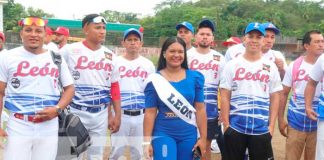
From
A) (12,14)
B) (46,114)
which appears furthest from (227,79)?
(12,14)

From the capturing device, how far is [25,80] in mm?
4223

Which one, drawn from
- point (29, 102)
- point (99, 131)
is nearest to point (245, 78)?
point (99, 131)

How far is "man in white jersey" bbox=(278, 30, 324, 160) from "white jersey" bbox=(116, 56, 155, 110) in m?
1.94

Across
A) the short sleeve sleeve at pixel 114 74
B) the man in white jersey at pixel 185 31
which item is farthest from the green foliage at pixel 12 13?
the short sleeve sleeve at pixel 114 74

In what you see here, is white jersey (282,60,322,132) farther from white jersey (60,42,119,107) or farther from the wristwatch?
the wristwatch

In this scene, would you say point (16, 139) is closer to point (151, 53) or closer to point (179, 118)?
point (179, 118)

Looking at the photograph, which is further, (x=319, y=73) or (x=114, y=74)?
(x=114, y=74)

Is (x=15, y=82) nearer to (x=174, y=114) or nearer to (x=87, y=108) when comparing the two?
(x=87, y=108)

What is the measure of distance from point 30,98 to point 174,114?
1462 millimetres

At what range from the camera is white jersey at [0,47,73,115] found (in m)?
4.21

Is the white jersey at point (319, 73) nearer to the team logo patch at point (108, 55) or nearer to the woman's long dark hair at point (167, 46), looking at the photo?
the woman's long dark hair at point (167, 46)

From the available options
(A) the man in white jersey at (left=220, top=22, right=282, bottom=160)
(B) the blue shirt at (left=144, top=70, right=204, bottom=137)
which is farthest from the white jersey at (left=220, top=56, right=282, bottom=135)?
(B) the blue shirt at (left=144, top=70, right=204, bottom=137)

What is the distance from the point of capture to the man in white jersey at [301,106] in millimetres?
5406

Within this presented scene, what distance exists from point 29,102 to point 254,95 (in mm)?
2468
